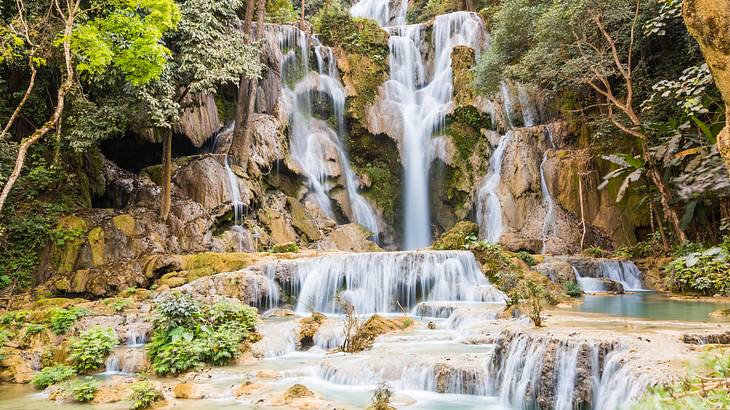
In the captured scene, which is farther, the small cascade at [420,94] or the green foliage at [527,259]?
the small cascade at [420,94]

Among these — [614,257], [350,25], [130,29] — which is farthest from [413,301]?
[350,25]

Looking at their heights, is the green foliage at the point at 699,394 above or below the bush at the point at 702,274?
below

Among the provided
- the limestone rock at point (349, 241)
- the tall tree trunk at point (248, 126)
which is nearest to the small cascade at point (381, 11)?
the tall tree trunk at point (248, 126)

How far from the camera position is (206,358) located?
8461 mm

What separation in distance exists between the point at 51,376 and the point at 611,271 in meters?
14.0

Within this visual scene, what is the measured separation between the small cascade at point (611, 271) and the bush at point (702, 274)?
8.05 ft

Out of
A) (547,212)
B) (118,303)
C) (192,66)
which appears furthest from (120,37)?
(547,212)

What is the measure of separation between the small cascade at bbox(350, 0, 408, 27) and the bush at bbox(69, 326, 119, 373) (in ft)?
102

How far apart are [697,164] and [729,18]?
13014mm

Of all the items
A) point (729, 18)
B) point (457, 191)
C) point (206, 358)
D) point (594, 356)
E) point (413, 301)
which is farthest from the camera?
point (457, 191)

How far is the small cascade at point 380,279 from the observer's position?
1323 centimetres

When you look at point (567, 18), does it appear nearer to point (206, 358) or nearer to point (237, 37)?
point (237, 37)

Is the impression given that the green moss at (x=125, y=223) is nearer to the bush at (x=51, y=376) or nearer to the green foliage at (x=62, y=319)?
the green foliage at (x=62, y=319)

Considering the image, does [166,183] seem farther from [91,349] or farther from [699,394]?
[699,394]
